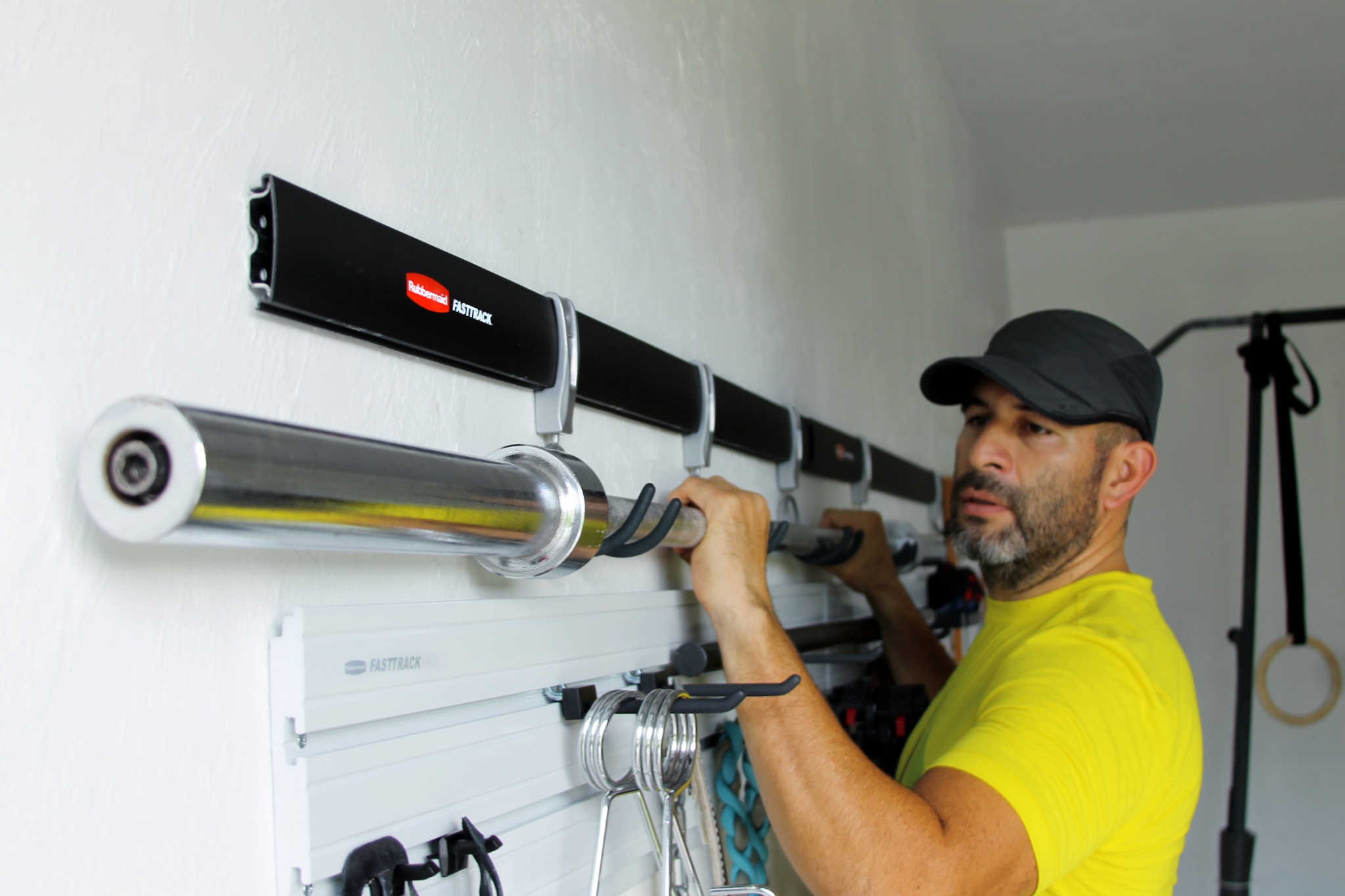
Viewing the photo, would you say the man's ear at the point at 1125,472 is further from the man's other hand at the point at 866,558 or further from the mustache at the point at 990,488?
the man's other hand at the point at 866,558

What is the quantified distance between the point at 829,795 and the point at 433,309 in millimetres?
520

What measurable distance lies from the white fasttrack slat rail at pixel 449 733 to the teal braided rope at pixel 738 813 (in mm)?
151

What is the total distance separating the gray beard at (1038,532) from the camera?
4.62ft

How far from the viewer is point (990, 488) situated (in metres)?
1.47

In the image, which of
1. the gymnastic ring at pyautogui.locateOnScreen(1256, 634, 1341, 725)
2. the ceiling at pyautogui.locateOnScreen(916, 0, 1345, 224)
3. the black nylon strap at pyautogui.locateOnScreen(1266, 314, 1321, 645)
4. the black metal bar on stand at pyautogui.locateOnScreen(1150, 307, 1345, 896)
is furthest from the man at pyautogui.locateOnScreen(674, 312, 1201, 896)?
the gymnastic ring at pyautogui.locateOnScreen(1256, 634, 1341, 725)

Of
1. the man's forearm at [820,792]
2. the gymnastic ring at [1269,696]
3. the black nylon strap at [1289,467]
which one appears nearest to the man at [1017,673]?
the man's forearm at [820,792]

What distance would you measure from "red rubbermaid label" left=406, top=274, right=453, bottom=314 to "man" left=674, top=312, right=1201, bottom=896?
389mm

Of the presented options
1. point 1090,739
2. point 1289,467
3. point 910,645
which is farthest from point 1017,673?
point 1289,467

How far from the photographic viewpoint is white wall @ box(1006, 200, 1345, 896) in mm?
3605

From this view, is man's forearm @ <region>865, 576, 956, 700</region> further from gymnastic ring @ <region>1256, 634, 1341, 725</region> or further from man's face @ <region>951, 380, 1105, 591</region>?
gymnastic ring @ <region>1256, 634, 1341, 725</region>

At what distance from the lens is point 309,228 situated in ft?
1.92

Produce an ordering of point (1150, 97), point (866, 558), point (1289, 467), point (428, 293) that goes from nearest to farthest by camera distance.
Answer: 1. point (428, 293)
2. point (866, 558)
3. point (1150, 97)
4. point (1289, 467)

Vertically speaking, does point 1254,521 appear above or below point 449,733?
above

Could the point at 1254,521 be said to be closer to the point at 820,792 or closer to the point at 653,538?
the point at 820,792
